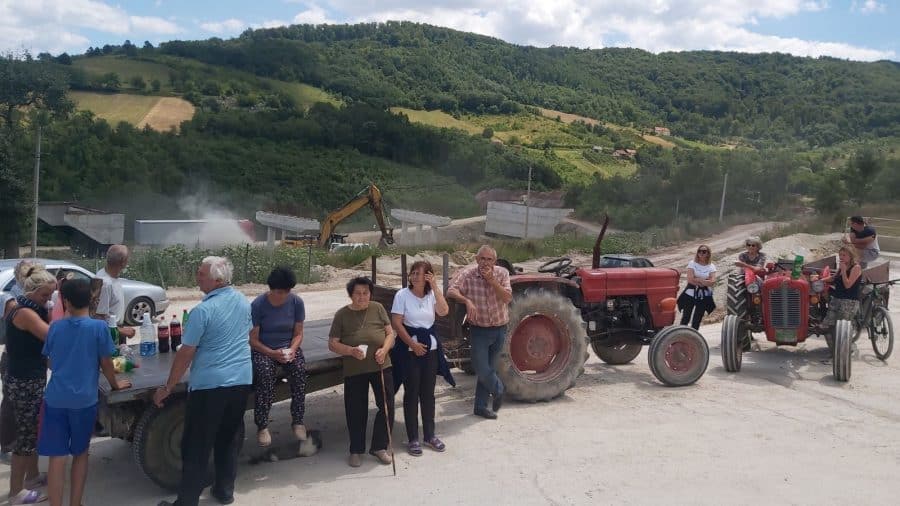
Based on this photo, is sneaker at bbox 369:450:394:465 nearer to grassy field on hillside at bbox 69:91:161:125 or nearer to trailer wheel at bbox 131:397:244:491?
trailer wheel at bbox 131:397:244:491

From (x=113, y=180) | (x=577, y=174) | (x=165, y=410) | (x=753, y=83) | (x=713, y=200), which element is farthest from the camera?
(x=753, y=83)

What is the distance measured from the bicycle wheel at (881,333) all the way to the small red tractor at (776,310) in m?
0.35

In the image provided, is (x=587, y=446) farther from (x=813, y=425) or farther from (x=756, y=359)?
(x=756, y=359)

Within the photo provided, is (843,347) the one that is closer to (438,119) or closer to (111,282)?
(111,282)

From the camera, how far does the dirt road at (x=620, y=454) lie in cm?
582

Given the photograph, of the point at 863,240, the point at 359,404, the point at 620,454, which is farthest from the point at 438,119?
the point at 359,404

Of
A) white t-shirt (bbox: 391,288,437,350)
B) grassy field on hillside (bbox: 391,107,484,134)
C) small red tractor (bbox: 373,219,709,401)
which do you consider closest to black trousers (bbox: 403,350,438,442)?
white t-shirt (bbox: 391,288,437,350)

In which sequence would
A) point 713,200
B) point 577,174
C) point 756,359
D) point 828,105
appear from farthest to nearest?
point 828,105 < point 577,174 < point 713,200 < point 756,359

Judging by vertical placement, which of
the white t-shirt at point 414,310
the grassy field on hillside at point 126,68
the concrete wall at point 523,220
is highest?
the grassy field on hillside at point 126,68

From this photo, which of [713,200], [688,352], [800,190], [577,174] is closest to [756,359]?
[688,352]

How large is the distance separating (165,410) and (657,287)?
19.6 feet

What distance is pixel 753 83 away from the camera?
152875 millimetres

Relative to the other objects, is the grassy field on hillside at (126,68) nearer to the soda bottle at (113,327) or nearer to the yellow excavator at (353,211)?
the yellow excavator at (353,211)

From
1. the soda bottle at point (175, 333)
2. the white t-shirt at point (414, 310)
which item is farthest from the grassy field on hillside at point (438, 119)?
the white t-shirt at point (414, 310)
